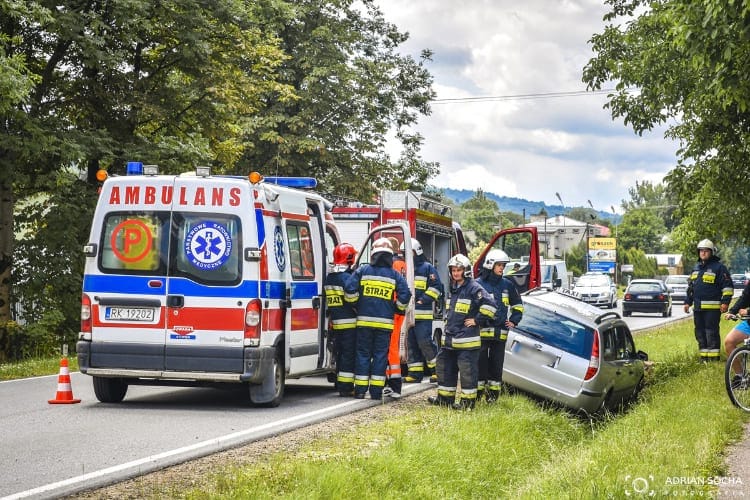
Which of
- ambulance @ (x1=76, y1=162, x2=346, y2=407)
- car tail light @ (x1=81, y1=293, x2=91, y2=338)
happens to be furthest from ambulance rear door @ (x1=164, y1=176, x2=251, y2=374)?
car tail light @ (x1=81, y1=293, x2=91, y2=338)

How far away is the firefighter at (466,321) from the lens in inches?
443

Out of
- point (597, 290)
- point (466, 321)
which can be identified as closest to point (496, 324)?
point (466, 321)

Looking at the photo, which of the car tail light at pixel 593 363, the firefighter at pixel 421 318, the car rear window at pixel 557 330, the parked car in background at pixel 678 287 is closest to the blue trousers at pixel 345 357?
the firefighter at pixel 421 318

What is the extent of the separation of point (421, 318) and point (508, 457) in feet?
13.8

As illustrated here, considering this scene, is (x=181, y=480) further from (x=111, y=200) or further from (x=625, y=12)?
(x=625, y=12)

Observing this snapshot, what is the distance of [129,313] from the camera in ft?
35.2

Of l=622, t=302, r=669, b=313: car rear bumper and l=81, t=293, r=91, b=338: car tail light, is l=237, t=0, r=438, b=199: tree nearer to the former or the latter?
l=622, t=302, r=669, b=313: car rear bumper

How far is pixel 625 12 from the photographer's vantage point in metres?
19.5

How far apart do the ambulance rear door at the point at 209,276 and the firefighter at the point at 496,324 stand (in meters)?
2.94

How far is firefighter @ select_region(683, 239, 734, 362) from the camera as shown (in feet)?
53.6

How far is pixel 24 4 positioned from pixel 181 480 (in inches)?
471

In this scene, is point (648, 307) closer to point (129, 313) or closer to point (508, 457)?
point (508, 457)

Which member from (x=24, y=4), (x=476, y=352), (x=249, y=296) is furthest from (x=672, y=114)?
(x=24, y=4)

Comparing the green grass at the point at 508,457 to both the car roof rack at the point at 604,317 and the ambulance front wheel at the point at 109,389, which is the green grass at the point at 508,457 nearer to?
the car roof rack at the point at 604,317
